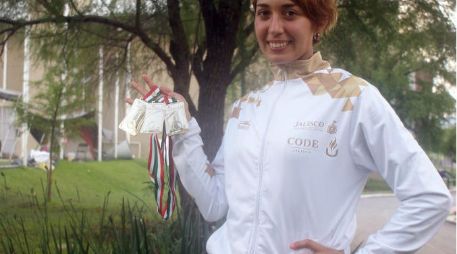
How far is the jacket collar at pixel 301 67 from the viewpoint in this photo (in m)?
1.67

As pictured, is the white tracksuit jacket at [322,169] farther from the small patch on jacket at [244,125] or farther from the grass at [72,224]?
A: the grass at [72,224]

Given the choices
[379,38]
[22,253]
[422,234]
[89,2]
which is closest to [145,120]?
[422,234]

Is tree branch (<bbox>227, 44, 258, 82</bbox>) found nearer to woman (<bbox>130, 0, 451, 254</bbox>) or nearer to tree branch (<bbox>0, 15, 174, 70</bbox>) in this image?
tree branch (<bbox>0, 15, 174, 70</bbox>)

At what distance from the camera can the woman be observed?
4.64ft

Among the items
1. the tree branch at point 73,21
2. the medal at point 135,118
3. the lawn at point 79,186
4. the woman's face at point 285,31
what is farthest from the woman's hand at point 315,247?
the tree branch at point 73,21

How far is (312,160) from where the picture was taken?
1486mm

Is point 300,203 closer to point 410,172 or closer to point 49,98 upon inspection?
point 410,172

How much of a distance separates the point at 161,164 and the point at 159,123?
6.7 inches

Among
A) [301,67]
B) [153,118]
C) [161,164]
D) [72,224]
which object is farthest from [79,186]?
[301,67]

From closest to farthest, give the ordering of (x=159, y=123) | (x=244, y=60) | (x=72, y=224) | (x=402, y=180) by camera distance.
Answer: (x=402, y=180) < (x=159, y=123) < (x=72, y=224) < (x=244, y=60)

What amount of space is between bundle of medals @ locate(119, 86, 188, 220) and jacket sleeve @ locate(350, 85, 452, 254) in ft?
1.88

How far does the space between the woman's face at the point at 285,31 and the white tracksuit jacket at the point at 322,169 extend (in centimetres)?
4

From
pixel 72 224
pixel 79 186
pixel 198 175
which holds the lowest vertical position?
pixel 79 186

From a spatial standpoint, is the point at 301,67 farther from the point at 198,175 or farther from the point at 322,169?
the point at 198,175
